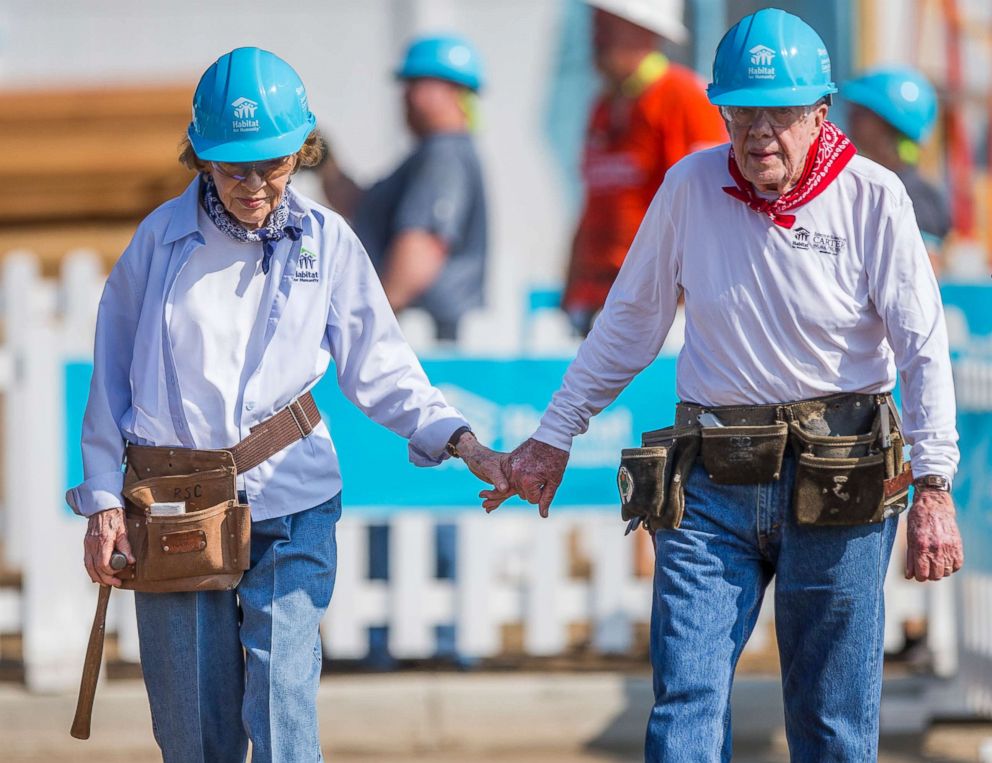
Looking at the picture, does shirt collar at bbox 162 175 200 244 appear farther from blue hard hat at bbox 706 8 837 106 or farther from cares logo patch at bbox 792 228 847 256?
cares logo patch at bbox 792 228 847 256

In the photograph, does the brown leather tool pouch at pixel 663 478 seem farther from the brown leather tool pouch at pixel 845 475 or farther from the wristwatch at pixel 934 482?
the wristwatch at pixel 934 482

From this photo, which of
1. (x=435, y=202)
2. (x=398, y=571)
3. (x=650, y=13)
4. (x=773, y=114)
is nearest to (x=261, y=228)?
(x=773, y=114)

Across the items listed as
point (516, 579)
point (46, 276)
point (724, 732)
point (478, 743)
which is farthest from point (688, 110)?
point (46, 276)

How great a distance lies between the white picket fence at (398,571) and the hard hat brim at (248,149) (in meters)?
2.55

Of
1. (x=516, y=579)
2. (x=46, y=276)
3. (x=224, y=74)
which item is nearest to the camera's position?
(x=224, y=74)

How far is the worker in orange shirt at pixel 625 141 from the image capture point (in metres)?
6.59

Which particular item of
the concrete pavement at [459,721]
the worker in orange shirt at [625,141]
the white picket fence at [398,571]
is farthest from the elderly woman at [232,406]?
the worker in orange shirt at [625,141]

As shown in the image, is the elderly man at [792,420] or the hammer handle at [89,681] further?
the hammer handle at [89,681]

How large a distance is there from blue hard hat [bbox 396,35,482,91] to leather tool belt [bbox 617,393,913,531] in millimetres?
3568

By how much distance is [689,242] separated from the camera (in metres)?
3.63

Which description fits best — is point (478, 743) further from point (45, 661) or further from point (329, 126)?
point (329, 126)

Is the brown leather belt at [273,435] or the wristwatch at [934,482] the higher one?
the brown leather belt at [273,435]

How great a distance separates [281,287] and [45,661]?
2.89 metres

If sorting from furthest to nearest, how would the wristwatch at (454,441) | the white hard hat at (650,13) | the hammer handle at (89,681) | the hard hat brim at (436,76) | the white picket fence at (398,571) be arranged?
the white hard hat at (650,13) → the hard hat brim at (436,76) → the white picket fence at (398,571) → the wristwatch at (454,441) → the hammer handle at (89,681)
